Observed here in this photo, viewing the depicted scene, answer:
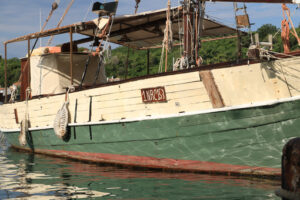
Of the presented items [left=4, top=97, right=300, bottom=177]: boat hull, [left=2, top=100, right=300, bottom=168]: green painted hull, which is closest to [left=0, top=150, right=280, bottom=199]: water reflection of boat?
[left=4, top=97, right=300, bottom=177]: boat hull

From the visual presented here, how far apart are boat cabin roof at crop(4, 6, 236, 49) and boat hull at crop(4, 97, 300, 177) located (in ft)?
10.3

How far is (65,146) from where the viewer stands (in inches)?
451

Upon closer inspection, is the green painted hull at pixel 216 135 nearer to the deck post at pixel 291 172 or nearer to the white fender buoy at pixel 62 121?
the white fender buoy at pixel 62 121

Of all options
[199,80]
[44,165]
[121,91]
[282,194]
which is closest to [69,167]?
[44,165]

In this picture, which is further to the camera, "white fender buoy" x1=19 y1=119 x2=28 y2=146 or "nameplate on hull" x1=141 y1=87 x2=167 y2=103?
"white fender buoy" x1=19 y1=119 x2=28 y2=146

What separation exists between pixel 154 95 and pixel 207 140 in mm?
1630

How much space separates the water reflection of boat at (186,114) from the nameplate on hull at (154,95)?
0.02 metres

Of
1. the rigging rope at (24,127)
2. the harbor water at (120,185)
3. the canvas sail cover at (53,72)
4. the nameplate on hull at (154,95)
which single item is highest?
the canvas sail cover at (53,72)

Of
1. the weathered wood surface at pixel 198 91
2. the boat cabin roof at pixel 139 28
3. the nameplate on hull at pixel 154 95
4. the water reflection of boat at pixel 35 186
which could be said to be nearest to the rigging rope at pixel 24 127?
the boat cabin roof at pixel 139 28

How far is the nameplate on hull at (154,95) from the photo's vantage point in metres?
8.75

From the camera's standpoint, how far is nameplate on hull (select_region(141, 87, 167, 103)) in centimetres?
875

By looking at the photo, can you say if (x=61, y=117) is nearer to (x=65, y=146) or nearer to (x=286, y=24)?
(x=65, y=146)

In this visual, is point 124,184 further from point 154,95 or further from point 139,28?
point 139,28

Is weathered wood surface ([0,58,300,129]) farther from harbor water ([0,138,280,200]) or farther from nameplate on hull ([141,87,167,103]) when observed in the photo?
harbor water ([0,138,280,200])
